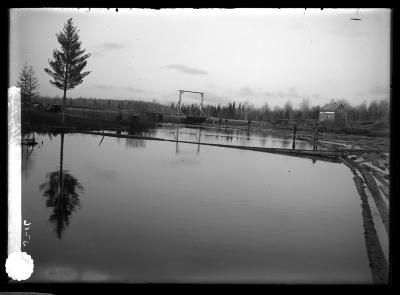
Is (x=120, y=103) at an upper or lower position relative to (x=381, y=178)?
upper

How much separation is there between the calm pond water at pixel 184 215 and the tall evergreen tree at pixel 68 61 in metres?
0.38

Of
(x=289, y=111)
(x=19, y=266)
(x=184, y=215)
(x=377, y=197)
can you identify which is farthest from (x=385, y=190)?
(x=19, y=266)

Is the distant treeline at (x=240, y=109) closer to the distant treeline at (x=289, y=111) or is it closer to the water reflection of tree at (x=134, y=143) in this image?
the distant treeline at (x=289, y=111)

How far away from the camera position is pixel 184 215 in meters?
2.28

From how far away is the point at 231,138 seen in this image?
99.1 inches

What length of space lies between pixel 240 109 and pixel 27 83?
1411 millimetres

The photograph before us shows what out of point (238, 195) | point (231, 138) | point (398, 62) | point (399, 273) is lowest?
point (399, 273)

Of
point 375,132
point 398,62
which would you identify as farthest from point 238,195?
point 398,62

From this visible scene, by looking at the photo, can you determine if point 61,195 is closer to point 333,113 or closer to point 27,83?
point 27,83

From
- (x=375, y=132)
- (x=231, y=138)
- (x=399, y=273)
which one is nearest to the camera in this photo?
(x=399, y=273)

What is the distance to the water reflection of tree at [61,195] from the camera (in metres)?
2.24

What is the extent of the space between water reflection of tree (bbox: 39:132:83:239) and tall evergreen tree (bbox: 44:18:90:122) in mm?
579

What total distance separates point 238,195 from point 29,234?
1.37m
